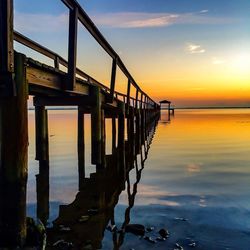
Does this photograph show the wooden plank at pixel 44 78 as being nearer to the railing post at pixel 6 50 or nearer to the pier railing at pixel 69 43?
the pier railing at pixel 69 43

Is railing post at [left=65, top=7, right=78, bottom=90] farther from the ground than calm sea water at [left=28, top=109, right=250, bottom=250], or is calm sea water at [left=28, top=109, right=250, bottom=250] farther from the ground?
railing post at [left=65, top=7, right=78, bottom=90]

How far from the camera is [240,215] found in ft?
21.5

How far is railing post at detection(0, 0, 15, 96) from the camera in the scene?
3.92 meters

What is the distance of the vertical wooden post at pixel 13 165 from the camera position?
4.16 metres

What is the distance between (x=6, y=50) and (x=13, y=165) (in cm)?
136

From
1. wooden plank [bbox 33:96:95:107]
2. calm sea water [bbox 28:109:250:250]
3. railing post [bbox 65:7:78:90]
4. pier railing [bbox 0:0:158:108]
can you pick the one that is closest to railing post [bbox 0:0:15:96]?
pier railing [bbox 0:0:158:108]

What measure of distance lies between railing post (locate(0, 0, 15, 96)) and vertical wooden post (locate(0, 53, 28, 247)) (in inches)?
5.0

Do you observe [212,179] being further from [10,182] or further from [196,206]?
[10,182]

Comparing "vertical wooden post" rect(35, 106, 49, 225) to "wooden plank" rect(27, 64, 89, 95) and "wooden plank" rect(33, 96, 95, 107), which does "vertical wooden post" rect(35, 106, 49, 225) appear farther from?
"wooden plank" rect(27, 64, 89, 95)

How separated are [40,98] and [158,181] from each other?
4405 millimetres

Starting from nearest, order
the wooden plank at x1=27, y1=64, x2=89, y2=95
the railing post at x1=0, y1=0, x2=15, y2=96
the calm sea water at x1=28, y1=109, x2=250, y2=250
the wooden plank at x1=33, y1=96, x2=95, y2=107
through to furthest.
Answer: the railing post at x1=0, y1=0, x2=15, y2=96, the wooden plank at x1=27, y1=64, x2=89, y2=95, the calm sea water at x1=28, y1=109, x2=250, y2=250, the wooden plank at x1=33, y1=96, x2=95, y2=107

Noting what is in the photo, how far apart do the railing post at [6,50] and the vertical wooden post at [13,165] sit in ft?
0.41

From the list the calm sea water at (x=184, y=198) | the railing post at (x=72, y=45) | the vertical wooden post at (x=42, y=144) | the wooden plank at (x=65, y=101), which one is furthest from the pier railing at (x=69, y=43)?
the calm sea water at (x=184, y=198)

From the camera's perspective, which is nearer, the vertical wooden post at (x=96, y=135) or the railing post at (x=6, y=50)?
the railing post at (x=6, y=50)
